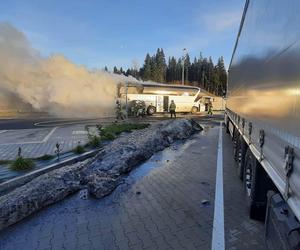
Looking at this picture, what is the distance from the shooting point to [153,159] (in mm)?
10242

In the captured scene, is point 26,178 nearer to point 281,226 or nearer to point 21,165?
point 21,165

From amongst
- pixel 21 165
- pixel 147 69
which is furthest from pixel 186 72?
pixel 21 165

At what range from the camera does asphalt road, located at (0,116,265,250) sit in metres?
4.38

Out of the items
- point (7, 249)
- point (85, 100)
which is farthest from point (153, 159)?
point (85, 100)

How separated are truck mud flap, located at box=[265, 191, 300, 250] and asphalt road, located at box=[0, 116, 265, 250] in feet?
4.45

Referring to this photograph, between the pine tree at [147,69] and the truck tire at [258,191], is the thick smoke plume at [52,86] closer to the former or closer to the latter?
the truck tire at [258,191]

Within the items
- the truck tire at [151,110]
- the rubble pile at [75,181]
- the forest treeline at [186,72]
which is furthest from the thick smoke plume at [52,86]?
the forest treeline at [186,72]

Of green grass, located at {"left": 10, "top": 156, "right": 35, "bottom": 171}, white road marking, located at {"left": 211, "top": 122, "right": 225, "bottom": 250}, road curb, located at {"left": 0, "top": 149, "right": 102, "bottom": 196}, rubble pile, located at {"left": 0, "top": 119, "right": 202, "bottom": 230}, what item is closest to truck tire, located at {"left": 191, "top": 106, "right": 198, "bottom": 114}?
rubble pile, located at {"left": 0, "top": 119, "right": 202, "bottom": 230}

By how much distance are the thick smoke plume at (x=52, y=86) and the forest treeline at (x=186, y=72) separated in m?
61.2

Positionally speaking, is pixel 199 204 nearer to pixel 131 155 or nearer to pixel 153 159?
pixel 131 155

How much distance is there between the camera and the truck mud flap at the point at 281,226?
224cm

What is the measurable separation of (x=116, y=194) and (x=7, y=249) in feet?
8.37

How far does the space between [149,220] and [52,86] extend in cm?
2819

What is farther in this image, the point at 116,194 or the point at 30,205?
the point at 116,194
